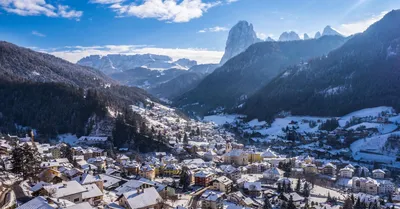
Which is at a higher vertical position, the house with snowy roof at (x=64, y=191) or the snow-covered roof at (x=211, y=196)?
the house with snowy roof at (x=64, y=191)

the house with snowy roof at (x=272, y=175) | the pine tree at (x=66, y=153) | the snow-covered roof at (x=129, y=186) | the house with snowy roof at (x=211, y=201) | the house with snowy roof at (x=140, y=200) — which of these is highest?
the house with snowy roof at (x=140, y=200)

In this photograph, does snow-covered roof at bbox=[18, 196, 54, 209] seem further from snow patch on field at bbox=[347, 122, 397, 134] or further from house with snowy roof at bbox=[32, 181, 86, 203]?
snow patch on field at bbox=[347, 122, 397, 134]

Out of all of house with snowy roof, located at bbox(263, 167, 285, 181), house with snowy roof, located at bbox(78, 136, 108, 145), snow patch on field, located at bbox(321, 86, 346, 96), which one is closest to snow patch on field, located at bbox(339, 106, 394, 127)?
snow patch on field, located at bbox(321, 86, 346, 96)

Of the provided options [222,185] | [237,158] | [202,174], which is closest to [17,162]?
[202,174]

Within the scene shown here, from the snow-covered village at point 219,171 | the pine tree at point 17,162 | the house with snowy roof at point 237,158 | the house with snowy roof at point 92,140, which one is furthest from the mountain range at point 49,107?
the pine tree at point 17,162

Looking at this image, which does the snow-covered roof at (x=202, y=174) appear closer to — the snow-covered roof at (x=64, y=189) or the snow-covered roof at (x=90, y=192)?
the snow-covered roof at (x=90, y=192)

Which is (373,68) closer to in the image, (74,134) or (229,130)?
(229,130)

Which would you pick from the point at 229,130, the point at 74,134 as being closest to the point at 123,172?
the point at 74,134

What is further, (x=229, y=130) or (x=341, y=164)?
(x=229, y=130)
